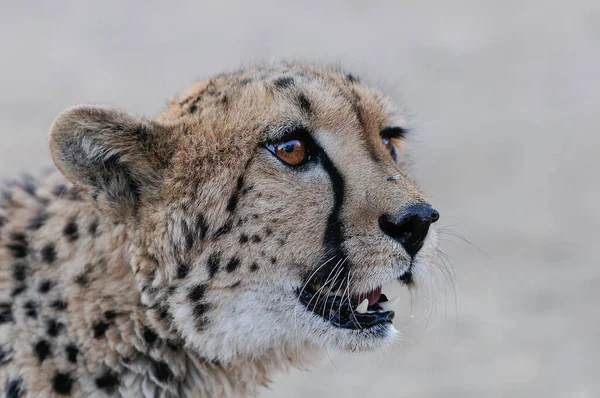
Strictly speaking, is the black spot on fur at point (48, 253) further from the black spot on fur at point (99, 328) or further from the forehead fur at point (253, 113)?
the forehead fur at point (253, 113)

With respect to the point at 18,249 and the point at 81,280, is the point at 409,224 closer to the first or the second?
the point at 81,280

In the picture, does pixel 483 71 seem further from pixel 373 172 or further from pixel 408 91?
pixel 373 172

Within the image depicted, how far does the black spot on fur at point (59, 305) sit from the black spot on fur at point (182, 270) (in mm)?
252

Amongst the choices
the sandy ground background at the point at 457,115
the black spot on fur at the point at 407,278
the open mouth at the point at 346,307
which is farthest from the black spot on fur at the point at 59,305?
the black spot on fur at the point at 407,278

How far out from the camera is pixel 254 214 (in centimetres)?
209

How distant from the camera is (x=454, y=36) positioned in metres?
8.66

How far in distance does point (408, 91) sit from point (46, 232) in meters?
5.48

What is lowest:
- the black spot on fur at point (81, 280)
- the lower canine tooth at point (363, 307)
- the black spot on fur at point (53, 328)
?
the black spot on fur at point (53, 328)

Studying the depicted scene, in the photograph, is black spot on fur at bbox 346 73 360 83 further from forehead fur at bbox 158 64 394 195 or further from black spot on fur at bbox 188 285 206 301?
black spot on fur at bbox 188 285 206 301

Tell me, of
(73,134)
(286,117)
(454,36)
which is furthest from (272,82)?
(454,36)

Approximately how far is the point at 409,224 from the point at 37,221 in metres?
0.84

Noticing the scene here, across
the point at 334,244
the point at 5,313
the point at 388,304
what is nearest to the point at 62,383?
the point at 5,313

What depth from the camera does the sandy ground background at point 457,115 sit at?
4363 millimetres

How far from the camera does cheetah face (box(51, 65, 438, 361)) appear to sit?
2043 mm
